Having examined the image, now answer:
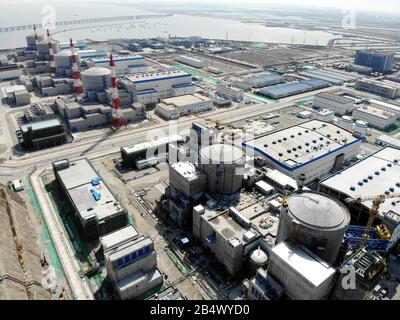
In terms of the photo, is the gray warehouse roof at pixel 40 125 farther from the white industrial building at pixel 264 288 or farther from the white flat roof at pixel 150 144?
the white industrial building at pixel 264 288

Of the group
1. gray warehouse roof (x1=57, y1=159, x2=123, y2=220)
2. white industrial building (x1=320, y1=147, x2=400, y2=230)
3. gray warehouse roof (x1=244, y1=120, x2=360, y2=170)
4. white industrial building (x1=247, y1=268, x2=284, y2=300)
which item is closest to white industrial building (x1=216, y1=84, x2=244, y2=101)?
gray warehouse roof (x1=244, y1=120, x2=360, y2=170)

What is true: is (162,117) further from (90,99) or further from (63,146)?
(63,146)

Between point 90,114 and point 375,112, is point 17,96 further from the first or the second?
point 375,112

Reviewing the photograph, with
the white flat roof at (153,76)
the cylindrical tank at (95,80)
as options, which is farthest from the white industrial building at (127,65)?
the cylindrical tank at (95,80)

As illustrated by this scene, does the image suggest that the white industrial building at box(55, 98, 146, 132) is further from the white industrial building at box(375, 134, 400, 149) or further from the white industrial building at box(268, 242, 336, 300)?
the white industrial building at box(375, 134, 400, 149)

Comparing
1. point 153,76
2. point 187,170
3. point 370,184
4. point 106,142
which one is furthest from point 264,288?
point 153,76

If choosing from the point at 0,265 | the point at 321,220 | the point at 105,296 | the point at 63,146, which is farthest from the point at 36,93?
the point at 321,220

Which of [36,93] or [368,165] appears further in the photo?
[36,93]
